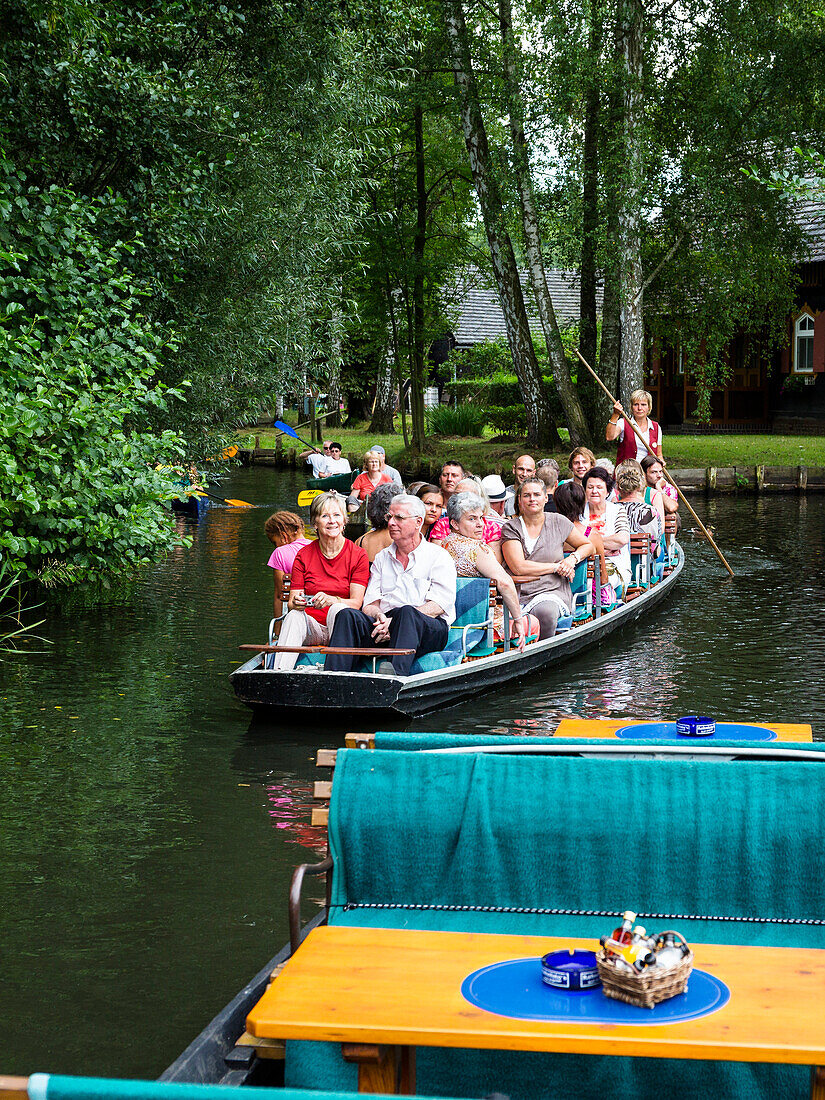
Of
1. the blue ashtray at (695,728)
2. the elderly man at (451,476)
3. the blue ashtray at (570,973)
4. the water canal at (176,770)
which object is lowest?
the water canal at (176,770)

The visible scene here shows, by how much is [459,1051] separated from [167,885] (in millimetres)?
2522

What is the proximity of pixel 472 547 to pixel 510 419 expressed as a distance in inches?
827

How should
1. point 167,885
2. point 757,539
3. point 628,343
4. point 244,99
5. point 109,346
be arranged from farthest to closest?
point 628,343
point 757,539
point 244,99
point 109,346
point 167,885

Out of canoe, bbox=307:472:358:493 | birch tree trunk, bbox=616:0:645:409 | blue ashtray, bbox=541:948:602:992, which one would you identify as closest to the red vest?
birch tree trunk, bbox=616:0:645:409

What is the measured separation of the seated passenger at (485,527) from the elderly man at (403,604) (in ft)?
3.25

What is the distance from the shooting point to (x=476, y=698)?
854cm

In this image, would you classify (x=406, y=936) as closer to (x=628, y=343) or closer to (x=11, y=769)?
(x=11, y=769)

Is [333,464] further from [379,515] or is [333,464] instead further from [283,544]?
[379,515]

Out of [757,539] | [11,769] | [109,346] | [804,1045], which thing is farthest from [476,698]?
[757,539]

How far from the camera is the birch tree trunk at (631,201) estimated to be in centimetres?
1989

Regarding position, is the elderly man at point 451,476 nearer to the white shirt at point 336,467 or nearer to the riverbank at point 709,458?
the riverbank at point 709,458

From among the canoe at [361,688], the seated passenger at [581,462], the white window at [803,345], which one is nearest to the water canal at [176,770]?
the canoe at [361,688]

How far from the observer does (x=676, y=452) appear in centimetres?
2586

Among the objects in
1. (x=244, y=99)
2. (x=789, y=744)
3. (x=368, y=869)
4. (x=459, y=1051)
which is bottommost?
(x=459, y=1051)
